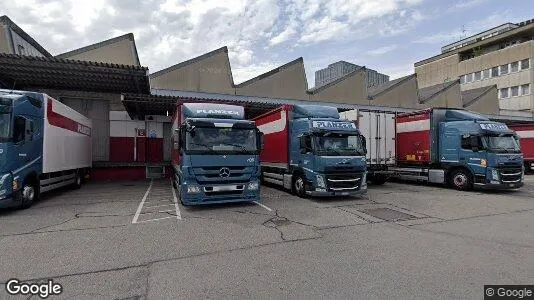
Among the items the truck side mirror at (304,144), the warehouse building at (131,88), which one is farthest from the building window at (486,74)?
the truck side mirror at (304,144)

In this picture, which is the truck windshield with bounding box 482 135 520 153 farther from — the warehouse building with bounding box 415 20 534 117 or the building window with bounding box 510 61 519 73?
the building window with bounding box 510 61 519 73

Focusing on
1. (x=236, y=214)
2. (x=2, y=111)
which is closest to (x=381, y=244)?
(x=236, y=214)

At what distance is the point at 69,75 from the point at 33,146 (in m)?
7.46

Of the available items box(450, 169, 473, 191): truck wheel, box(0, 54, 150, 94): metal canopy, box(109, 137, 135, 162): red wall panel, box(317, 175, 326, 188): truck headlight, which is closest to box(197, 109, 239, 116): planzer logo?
box(317, 175, 326, 188): truck headlight

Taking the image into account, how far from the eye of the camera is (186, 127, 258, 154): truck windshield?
9117 mm

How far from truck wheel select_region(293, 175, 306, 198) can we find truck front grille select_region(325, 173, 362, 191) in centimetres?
113

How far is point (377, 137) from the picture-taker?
49.3 feet

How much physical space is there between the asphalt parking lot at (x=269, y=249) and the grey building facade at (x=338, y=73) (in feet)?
95.8

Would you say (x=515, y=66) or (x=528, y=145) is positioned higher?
(x=515, y=66)

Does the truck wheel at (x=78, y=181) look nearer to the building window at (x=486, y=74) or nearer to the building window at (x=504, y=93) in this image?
the building window at (x=504, y=93)

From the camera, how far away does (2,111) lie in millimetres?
8766

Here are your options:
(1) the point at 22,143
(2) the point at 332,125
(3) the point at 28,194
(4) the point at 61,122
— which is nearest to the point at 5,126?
(1) the point at 22,143

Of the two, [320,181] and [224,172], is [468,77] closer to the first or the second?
[320,181]

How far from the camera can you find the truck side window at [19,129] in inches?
352
